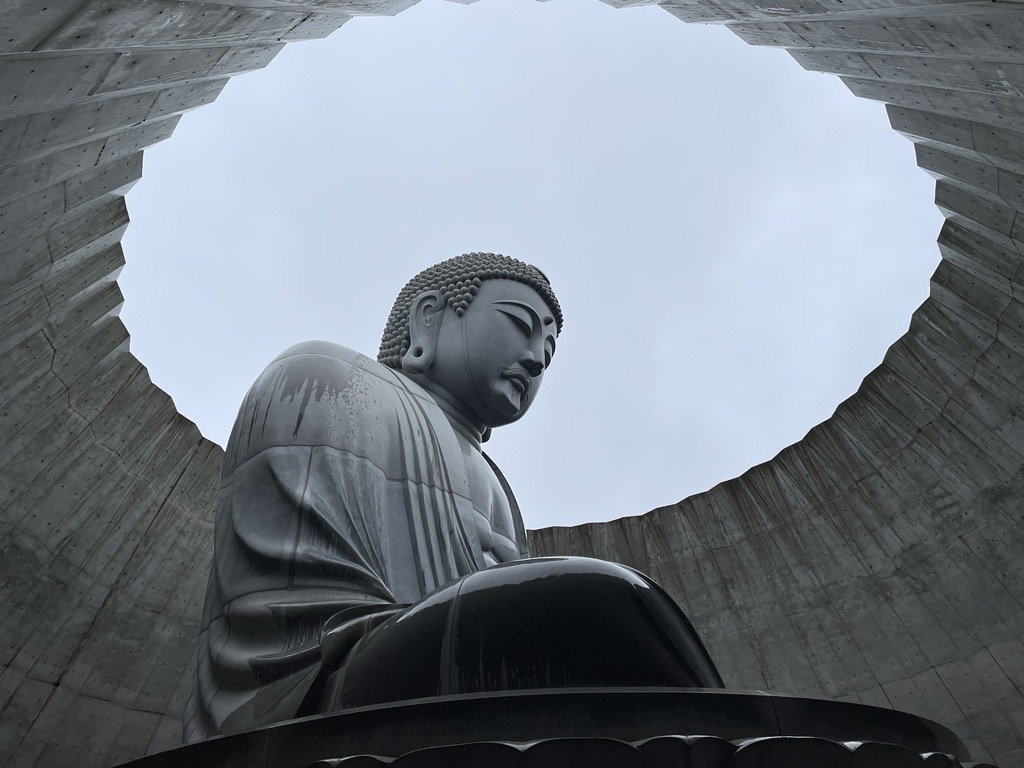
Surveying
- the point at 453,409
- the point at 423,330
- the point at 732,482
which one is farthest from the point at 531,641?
the point at 732,482

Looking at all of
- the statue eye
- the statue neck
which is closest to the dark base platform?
the statue neck

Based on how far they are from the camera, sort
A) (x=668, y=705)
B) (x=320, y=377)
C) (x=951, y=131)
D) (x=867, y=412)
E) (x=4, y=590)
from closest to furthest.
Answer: (x=668, y=705) → (x=320, y=377) → (x=951, y=131) → (x=4, y=590) → (x=867, y=412)

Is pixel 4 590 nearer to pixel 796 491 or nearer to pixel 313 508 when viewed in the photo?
pixel 313 508

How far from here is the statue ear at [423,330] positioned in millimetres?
5152

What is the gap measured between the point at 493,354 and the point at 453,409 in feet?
1.26

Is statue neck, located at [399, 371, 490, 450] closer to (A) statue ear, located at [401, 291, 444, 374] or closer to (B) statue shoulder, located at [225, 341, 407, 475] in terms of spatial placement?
(A) statue ear, located at [401, 291, 444, 374]

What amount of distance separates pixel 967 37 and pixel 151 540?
589cm

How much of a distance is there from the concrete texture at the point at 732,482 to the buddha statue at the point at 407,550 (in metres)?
1.62

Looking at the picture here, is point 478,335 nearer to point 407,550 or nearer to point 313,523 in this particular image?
point 407,550

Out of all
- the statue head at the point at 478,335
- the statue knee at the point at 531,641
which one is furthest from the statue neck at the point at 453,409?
the statue knee at the point at 531,641

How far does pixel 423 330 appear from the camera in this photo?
17.4 ft

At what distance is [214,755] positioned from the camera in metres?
2.11

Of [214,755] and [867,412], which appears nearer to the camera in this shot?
[214,755]

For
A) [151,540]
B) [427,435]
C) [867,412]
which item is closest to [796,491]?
[867,412]
